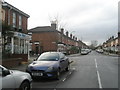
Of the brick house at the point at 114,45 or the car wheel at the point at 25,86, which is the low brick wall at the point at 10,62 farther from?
the brick house at the point at 114,45

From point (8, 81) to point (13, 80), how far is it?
25 centimetres

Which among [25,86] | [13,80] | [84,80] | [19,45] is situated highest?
[19,45]

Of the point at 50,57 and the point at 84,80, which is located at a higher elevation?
the point at 50,57

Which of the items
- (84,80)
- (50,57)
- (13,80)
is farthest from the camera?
(50,57)

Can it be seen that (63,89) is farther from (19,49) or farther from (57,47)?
(57,47)

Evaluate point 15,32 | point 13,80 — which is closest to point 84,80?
point 13,80

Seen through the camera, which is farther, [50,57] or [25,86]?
[50,57]

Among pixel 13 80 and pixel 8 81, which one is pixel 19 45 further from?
pixel 8 81

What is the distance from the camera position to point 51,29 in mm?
50844

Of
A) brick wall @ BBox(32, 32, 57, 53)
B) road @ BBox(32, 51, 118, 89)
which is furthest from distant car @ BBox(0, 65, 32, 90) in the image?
brick wall @ BBox(32, 32, 57, 53)

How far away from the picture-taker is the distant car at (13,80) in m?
5.43

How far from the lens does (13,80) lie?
5.75m

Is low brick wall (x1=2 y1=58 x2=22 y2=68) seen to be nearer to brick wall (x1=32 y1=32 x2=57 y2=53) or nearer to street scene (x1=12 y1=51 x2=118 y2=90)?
street scene (x1=12 y1=51 x2=118 y2=90)

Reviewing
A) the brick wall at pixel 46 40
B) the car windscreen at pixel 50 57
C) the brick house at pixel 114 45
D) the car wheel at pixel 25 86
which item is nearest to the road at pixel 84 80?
the car windscreen at pixel 50 57
